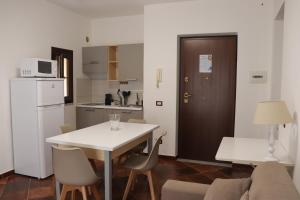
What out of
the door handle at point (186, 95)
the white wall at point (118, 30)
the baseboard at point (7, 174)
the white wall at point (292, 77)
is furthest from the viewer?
the white wall at point (118, 30)

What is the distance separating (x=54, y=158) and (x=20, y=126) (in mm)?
1559

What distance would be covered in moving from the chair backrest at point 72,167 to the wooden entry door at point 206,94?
2.49m

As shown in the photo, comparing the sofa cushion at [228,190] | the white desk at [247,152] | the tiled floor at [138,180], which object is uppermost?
the white desk at [247,152]

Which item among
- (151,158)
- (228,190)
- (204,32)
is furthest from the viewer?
(204,32)

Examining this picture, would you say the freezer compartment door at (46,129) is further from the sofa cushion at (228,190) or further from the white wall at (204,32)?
the sofa cushion at (228,190)

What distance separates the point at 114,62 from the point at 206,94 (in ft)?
6.62

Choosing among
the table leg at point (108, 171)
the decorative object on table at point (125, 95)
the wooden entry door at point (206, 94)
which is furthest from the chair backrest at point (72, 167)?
the decorative object on table at point (125, 95)

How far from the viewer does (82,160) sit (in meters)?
2.34

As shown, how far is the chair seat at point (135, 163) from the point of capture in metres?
2.86

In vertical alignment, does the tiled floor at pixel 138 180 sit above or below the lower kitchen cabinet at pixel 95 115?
below

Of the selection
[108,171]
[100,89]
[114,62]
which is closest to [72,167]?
[108,171]

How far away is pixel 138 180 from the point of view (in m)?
3.62

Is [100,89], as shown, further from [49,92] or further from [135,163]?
[135,163]

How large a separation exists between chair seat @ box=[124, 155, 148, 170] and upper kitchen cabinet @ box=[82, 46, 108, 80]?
255 cm
